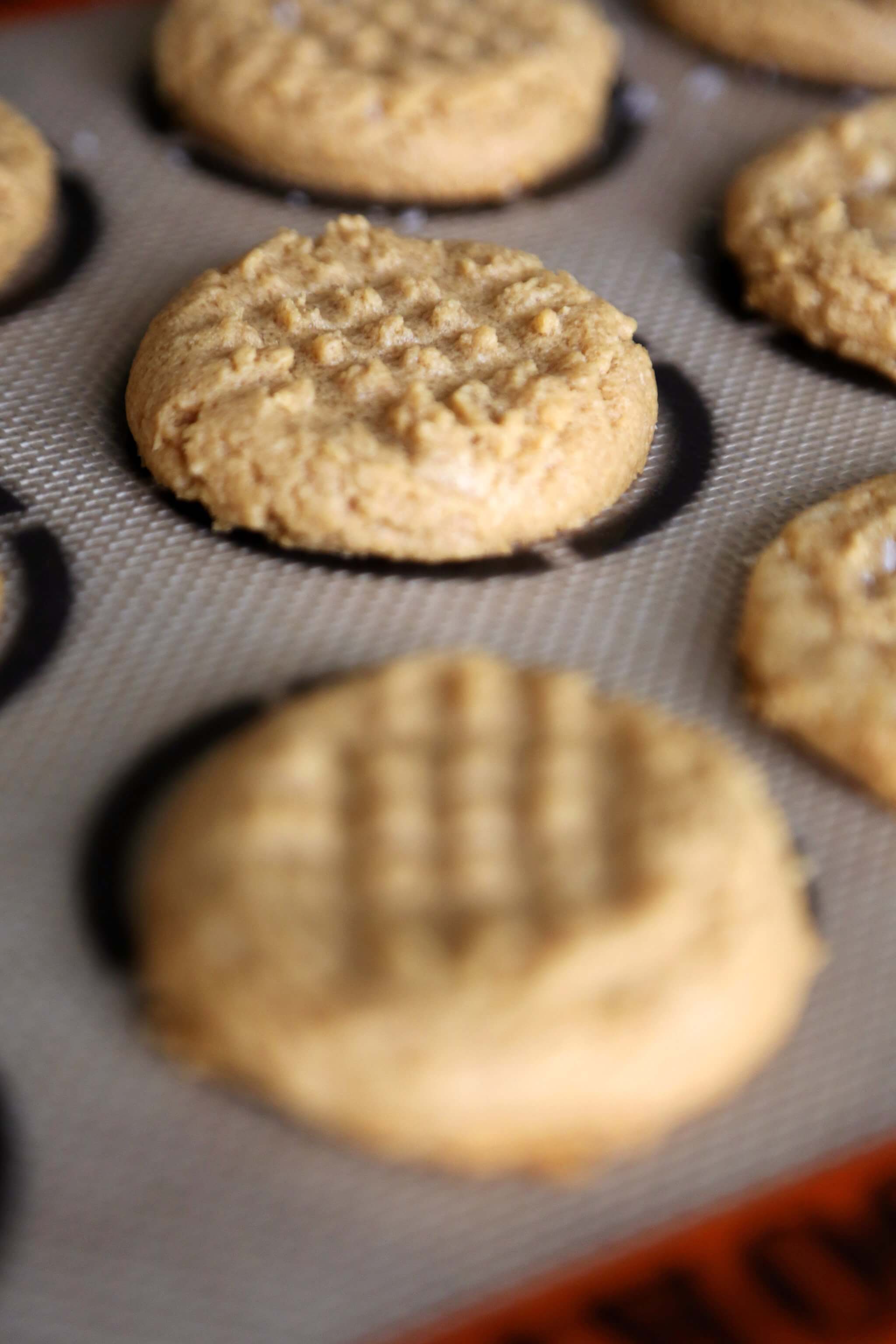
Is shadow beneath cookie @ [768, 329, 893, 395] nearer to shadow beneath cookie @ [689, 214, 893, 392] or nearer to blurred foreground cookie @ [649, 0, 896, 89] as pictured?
shadow beneath cookie @ [689, 214, 893, 392]

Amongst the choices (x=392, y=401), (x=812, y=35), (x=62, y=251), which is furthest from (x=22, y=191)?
(x=812, y=35)

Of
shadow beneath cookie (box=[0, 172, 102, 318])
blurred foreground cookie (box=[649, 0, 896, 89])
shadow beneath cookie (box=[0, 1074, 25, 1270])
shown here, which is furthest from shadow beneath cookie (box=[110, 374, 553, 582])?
blurred foreground cookie (box=[649, 0, 896, 89])

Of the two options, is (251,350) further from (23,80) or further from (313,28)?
(23,80)

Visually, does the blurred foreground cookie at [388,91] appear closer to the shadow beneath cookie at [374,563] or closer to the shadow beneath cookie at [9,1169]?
the shadow beneath cookie at [374,563]

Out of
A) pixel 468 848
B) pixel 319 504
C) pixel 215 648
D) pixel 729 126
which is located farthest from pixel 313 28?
pixel 468 848

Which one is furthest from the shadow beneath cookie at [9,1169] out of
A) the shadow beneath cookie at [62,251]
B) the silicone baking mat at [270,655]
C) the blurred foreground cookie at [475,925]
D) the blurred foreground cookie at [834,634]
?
the shadow beneath cookie at [62,251]

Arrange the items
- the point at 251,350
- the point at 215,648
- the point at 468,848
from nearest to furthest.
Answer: the point at 468,848, the point at 215,648, the point at 251,350
